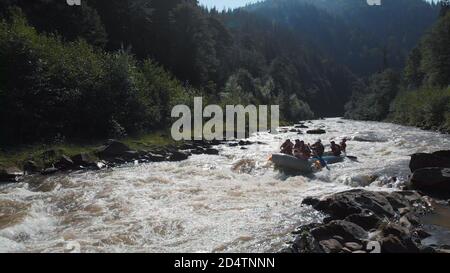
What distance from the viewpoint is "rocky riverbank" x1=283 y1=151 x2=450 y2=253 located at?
39.3ft

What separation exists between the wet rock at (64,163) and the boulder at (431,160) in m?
18.9

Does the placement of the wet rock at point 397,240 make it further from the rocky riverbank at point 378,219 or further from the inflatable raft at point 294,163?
the inflatable raft at point 294,163

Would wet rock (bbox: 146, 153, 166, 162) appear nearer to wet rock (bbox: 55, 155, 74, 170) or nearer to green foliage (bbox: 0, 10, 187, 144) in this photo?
wet rock (bbox: 55, 155, 74, 170)

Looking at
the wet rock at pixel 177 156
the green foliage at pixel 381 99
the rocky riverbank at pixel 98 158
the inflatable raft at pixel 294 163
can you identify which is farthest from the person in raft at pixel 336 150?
the green foliage at pixel 381 99

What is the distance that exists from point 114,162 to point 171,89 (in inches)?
796

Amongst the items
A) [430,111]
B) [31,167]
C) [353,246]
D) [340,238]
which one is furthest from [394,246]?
[430,111]

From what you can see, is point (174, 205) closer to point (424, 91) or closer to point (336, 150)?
point (336, 150)

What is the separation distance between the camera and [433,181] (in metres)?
18.7

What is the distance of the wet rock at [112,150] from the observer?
27953mm

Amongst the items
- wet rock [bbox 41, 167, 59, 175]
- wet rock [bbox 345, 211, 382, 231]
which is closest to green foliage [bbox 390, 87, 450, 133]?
wet rock [bbox 345, 211, 382, 231]

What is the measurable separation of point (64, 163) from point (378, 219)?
18.2 m
